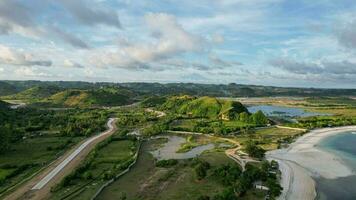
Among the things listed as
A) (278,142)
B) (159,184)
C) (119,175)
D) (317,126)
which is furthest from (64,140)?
(317,126)

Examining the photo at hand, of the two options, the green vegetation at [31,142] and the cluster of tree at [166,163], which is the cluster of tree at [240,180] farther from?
the green vegetation at [31,142]

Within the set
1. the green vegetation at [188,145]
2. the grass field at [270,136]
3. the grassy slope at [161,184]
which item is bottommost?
the green vegetation at [188,145]

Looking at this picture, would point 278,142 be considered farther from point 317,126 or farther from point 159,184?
point 159,184

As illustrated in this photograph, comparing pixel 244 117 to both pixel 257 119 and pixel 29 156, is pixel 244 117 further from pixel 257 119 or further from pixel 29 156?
pixel 29 156

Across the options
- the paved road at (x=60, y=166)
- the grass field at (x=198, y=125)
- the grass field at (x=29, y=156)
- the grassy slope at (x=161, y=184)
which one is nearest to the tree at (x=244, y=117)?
the grass field at (x=198, y=125)

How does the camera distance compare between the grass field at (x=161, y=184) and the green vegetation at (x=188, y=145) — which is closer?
the grass field at (x=161, y=184)

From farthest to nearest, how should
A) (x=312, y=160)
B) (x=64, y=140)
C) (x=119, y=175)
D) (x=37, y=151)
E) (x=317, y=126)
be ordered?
(x=317, y=126) → (x=64, y=140) → (x=37, y=151) → (x=312, y=160) → (x=119, y=175)

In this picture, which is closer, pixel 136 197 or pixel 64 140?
pixel 136 197
